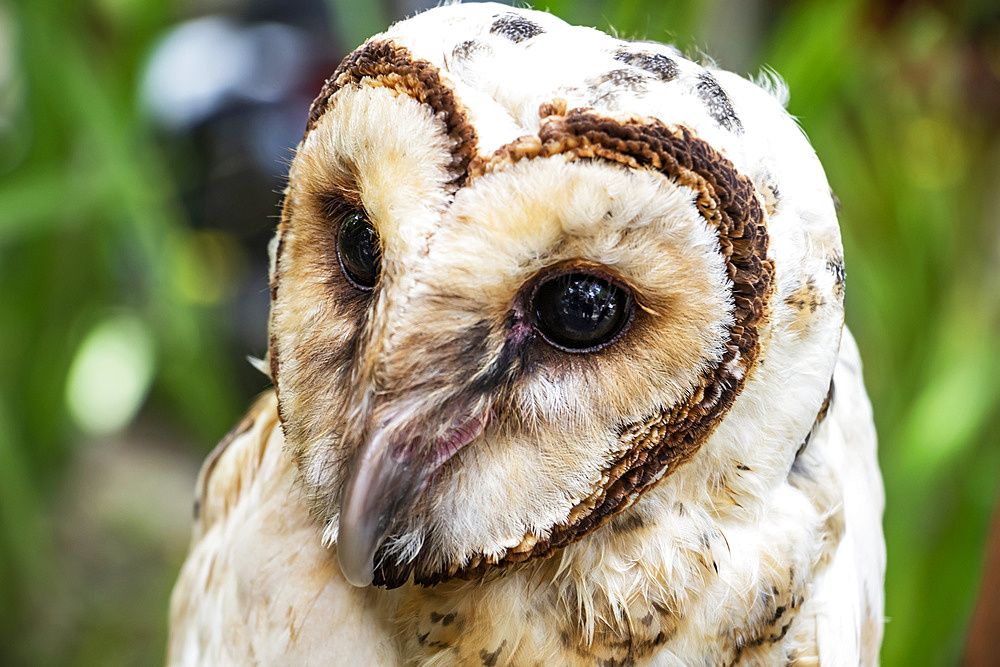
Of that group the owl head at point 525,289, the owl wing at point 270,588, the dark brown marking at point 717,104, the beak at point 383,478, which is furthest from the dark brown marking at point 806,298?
the owl wing at point 270,588

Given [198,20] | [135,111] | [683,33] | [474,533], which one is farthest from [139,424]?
[474,533]

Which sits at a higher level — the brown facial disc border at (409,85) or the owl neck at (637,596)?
the brown facial disc border at (409,85)

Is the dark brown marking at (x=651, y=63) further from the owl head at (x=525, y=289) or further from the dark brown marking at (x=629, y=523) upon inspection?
the dark brown marking at (x=629, y=523)

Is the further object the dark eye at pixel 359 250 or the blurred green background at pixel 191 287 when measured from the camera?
the blurred green background at pixel 191 287

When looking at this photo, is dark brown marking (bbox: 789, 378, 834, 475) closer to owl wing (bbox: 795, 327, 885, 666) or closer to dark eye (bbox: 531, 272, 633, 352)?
owl wing (bbox: 795, 327, 885, 666)

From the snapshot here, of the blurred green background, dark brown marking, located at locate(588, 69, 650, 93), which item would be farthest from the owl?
the blurred green background

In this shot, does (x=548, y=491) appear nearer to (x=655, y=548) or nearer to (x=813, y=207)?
(x=655, y=548)

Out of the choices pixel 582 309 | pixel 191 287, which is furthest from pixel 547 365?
pixel 191 287

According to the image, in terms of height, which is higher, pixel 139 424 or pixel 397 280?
pixel 397 280
